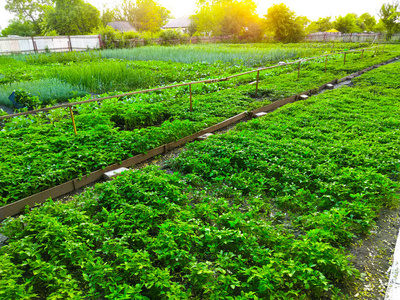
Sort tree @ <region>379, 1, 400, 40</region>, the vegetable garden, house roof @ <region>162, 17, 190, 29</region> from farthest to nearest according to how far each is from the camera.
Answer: house roof @ <region>162, 17, 190, 29</region> < tree @ <region>379, 1, 400, 40</region> < the vegetable garden

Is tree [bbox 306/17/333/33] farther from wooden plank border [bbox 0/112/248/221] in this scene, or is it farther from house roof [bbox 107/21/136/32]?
wooden plank border [bbox 0/112/248/221]

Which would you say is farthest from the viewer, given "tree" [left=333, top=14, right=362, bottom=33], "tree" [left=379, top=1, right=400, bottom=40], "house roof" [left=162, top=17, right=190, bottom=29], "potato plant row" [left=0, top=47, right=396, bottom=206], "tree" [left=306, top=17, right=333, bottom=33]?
"house roof" [left=162, top=17, right=190, bottom=29]

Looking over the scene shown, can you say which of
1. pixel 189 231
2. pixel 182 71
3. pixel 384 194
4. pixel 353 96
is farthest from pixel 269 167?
pixel 182 71

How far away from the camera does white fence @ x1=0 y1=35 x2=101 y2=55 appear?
26781 mm

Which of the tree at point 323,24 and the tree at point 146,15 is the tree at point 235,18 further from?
the tree at point 323,24

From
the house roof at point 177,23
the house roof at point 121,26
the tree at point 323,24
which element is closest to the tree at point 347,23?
the tree at point 323,24

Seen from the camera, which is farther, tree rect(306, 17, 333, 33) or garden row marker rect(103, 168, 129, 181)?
tree rect(306, 17, 333, 33)

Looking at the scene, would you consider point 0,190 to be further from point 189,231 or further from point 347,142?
point 347,142

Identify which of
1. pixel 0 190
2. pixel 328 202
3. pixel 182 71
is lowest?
pixel 328 202

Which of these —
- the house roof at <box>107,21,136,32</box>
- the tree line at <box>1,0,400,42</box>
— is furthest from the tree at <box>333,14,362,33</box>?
the house roof at <box>107,21,136,32</box>

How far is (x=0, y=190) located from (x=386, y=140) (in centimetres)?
712

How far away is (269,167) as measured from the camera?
4.68 metres

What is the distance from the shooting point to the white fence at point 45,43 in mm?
26781

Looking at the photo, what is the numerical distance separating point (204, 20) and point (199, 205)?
62.3m
